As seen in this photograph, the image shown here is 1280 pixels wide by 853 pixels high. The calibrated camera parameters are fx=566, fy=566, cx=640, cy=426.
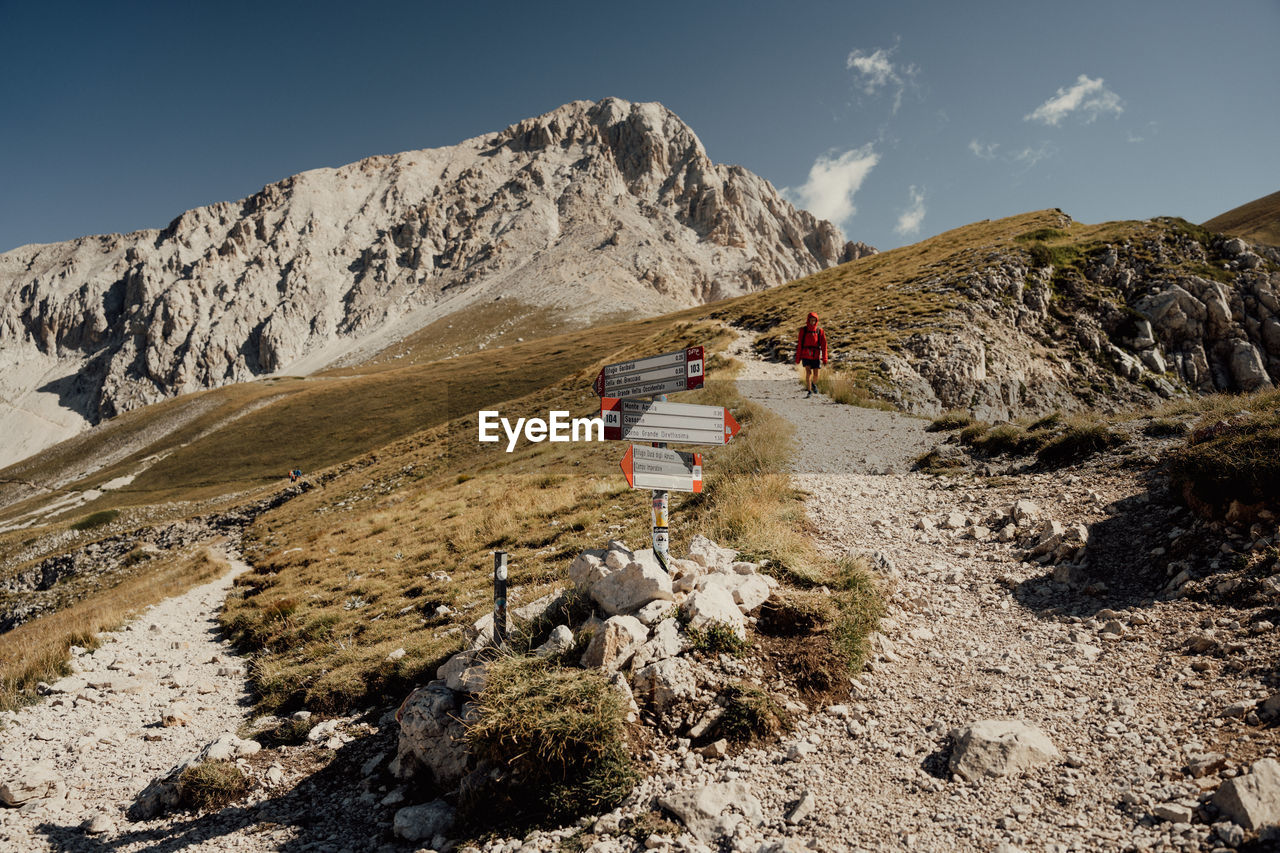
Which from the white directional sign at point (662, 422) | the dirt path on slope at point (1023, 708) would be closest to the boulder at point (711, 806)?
the dirt path on slope at point (1023, 708)

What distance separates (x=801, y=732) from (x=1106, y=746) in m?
2.82

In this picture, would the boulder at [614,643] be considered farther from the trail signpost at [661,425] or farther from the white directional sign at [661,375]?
the white directional sign at [661,375]

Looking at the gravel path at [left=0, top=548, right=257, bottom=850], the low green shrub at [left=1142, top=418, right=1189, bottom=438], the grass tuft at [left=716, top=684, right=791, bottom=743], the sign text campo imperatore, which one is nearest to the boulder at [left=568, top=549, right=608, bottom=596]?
the grass tuft at [left=716, top=684, right=791, bottom=743]

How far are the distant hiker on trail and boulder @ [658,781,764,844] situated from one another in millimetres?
22280

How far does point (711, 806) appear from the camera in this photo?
5.40 meters

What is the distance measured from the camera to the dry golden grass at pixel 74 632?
11641 mm

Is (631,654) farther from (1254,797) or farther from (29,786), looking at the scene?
(29,786)

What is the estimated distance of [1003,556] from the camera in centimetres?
1024

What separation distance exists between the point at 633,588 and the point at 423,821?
351cm

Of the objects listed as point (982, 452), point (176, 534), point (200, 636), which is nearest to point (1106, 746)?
point (982, 452)

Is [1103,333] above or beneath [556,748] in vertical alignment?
above

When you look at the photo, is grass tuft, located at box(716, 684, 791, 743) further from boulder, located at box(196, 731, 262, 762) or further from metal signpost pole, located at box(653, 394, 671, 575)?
boulder, located at box(196, 731, 262, 762)

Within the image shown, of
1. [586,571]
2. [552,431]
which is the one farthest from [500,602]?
[552,431]

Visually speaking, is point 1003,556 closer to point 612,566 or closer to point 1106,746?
point 1106,746
